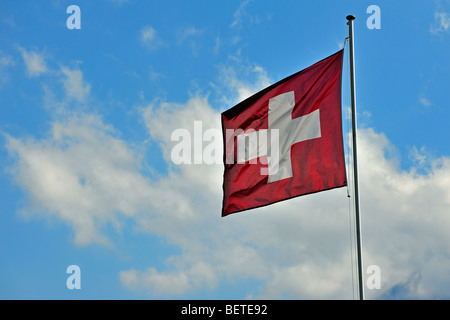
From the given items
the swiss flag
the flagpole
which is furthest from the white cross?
the flagpole

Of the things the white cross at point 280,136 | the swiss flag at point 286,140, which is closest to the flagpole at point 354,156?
the swiss flag at point 286,140

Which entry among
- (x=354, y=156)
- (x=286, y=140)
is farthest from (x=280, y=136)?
(x=354, y=156)

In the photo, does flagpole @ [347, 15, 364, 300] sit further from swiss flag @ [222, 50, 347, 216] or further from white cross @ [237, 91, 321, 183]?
white cross @ [237, 91, 321, 183]

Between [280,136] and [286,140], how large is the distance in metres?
0.30

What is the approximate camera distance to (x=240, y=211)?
62.4 ft

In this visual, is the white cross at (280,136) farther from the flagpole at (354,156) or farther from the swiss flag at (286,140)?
the flagpole at (354,156)

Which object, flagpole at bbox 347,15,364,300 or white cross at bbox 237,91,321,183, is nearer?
flagpole at bbox 347,15,364,300

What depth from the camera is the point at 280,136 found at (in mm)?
18891

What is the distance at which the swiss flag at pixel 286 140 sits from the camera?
17406mm

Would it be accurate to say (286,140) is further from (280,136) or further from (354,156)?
(354,156)

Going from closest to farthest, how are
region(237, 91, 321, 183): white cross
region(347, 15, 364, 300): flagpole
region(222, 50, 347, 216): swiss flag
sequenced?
region(347, 15, 364, 300): flagpole → region(222, 50, 347, 216): swiss flag → region(237, 91, 321, 183): white cross

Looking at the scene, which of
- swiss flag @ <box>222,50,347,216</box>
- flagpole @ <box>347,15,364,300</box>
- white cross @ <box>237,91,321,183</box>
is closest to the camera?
flagpole @ <box>347,15,364,300</box>

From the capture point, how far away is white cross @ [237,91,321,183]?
18.1 m
